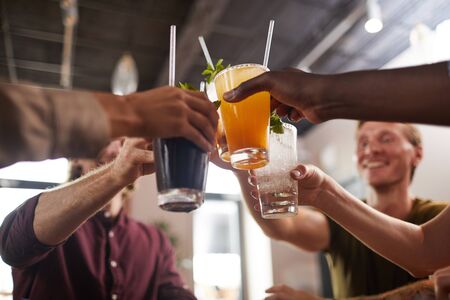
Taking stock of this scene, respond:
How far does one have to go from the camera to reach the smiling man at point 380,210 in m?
2.14

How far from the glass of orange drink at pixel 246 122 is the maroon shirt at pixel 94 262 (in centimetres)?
74

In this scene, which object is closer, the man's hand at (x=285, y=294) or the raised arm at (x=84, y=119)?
the raised arm at (x=84, y=119)

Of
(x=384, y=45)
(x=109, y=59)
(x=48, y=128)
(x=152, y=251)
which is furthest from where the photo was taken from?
(x=109, y=59)

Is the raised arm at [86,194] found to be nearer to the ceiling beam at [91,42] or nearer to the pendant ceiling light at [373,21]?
the pendant ceiling light at [373,21]

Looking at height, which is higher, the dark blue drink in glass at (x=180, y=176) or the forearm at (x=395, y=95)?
the forearm at (x=395, y=95)

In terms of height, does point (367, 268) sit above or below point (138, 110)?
below

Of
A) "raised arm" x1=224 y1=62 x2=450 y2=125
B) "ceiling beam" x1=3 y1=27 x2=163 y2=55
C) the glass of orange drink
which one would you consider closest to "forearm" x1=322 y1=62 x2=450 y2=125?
"raised arm" x1=224 y1=62 x2=450 y2=125

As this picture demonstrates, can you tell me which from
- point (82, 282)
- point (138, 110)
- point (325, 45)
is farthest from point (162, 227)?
point (138, 110)

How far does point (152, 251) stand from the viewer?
84.0 inches

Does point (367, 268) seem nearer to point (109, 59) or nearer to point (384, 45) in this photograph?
point (384, 45)

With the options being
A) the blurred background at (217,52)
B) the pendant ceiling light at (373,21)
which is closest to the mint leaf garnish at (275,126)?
the blurred background at (217,52)

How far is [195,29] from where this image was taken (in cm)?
427

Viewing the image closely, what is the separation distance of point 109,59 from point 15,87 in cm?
455

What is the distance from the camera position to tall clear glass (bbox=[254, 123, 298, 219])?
1.33m
